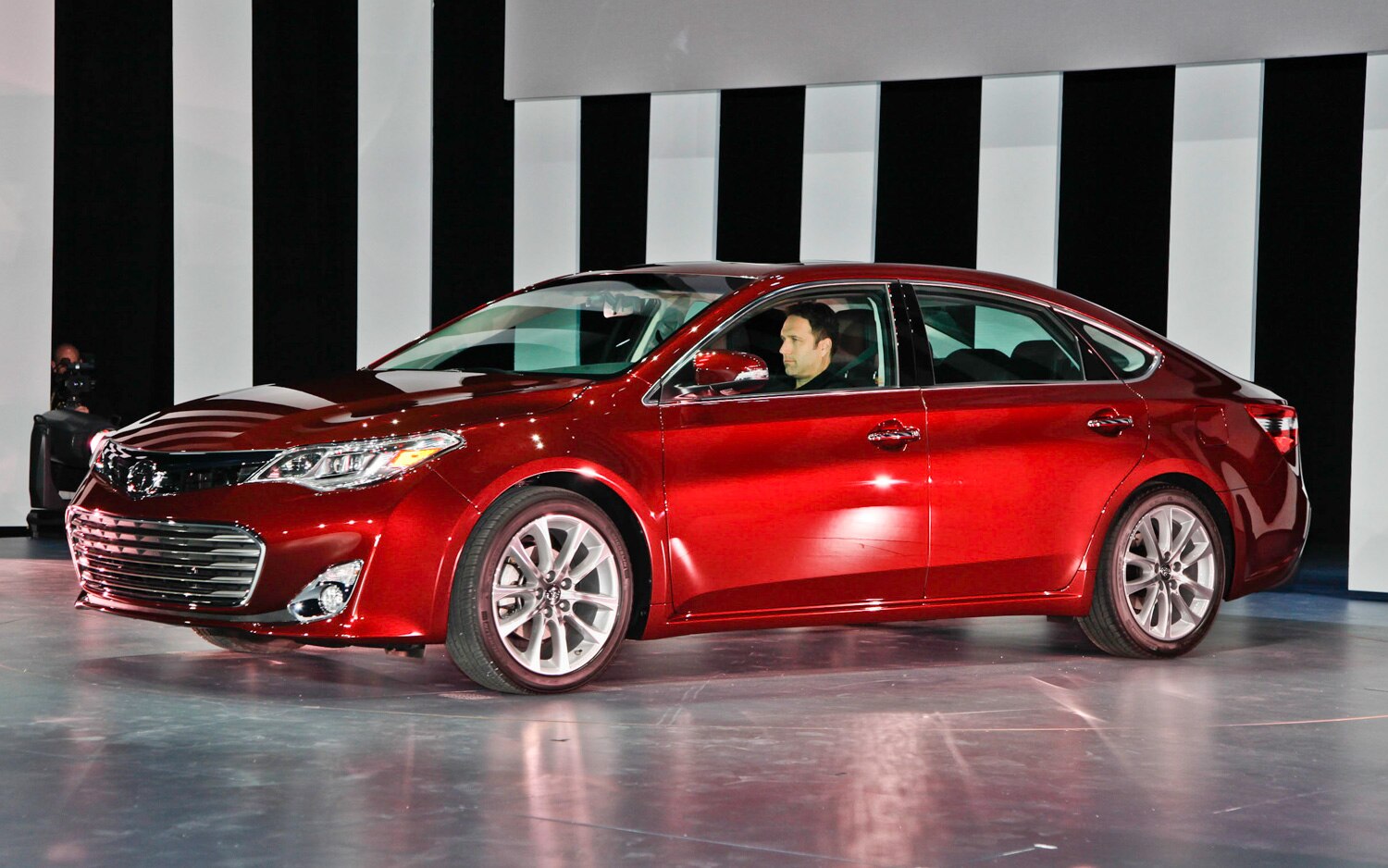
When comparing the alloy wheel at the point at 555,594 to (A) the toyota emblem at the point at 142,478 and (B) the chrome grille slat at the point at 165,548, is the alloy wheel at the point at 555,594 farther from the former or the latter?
(A) the toyota emblem at the point at 142,478

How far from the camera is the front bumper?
534 cm

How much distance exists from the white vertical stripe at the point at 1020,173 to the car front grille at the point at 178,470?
536 centimetres

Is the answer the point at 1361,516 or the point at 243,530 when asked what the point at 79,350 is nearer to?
the point at 243,530

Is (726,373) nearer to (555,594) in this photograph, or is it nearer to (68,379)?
(555,594)

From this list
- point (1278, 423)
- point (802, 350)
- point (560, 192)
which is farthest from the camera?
point (560, 192)

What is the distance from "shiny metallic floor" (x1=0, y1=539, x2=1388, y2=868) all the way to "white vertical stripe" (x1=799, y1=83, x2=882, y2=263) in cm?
Result: 373

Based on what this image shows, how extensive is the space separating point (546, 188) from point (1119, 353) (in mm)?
5062

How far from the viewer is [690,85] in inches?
410

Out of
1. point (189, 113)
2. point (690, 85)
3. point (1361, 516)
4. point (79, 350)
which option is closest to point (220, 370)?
point (79, 350)

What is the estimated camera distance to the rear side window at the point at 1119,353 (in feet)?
22.4

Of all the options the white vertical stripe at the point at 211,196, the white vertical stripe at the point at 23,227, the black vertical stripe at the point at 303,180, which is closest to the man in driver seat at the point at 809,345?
the black vertical stripe at the point at 303,180

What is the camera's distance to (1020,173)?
991 cm

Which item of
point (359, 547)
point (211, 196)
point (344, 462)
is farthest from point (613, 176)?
point (359, 547)

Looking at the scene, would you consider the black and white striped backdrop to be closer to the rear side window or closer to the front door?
the rear side window
